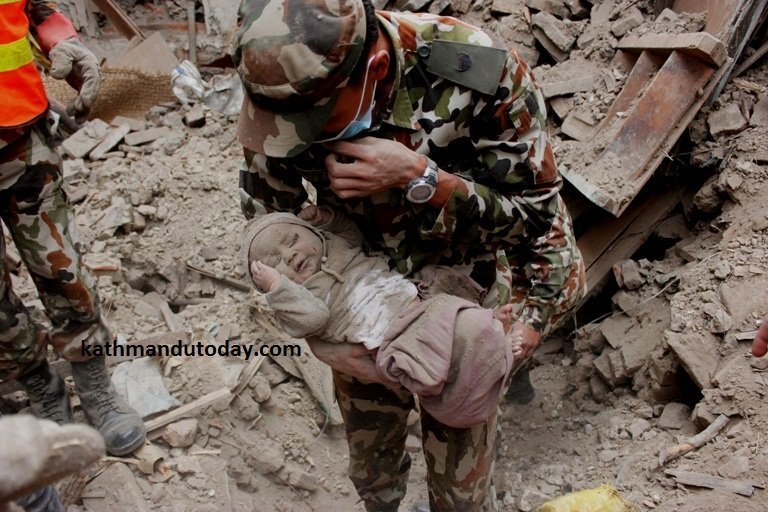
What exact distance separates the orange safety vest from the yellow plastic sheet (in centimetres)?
269

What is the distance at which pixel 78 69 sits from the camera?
9.57 ft

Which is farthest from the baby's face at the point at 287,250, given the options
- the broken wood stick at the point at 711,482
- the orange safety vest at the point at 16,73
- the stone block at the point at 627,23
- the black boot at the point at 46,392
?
the stone block at the point at 627,23

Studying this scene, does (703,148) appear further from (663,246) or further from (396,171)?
(396,171)

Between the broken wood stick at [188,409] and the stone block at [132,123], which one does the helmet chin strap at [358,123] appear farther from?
the stone block at [132,123]

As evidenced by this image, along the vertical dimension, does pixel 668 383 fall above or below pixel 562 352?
above

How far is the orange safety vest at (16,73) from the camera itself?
2.48 m

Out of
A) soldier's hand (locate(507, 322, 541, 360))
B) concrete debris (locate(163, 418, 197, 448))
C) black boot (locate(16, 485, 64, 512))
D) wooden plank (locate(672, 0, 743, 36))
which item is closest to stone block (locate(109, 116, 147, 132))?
concrete debris (locate(163, 418, 197, 448))

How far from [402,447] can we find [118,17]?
597cm

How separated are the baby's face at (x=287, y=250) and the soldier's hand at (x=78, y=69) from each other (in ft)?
4.76

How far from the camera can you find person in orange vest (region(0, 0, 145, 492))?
8.36ft

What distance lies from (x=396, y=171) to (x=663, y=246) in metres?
2.97

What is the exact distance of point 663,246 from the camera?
13.6ft

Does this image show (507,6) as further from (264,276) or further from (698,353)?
(264,276)

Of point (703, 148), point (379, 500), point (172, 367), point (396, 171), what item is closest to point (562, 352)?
point (703, 148)
